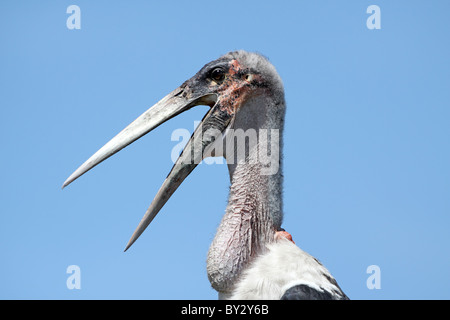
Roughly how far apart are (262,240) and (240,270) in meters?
0.35

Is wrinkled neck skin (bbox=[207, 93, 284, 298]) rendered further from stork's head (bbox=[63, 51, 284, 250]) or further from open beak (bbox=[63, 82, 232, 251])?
open beak (bbox=[63, 82, 232, 251])

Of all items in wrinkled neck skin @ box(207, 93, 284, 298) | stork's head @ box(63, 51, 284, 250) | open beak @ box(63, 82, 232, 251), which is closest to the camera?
wrinkled neck skin @ box(207, 93, 284, 298)

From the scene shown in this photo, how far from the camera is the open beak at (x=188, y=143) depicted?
643cm

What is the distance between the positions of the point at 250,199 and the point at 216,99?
38.3 inches

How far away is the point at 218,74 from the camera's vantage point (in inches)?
267

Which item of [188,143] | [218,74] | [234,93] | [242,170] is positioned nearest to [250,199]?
[242,170]

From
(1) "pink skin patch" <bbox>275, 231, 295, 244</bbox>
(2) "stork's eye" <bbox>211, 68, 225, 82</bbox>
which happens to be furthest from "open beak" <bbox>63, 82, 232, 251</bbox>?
(1) "pink skin patch" <bbox>275, 231, 295, 244</bbox>

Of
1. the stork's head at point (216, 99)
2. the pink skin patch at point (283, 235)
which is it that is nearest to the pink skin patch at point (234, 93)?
the stork's head at point (216, 99)

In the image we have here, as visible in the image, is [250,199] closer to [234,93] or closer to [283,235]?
[283,235]

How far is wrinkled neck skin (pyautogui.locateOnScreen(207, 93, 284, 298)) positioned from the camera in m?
6.20

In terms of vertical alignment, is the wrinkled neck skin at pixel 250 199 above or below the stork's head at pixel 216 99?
below

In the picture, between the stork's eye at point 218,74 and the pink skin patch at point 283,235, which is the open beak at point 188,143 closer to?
the stork's eye at point 218,74
